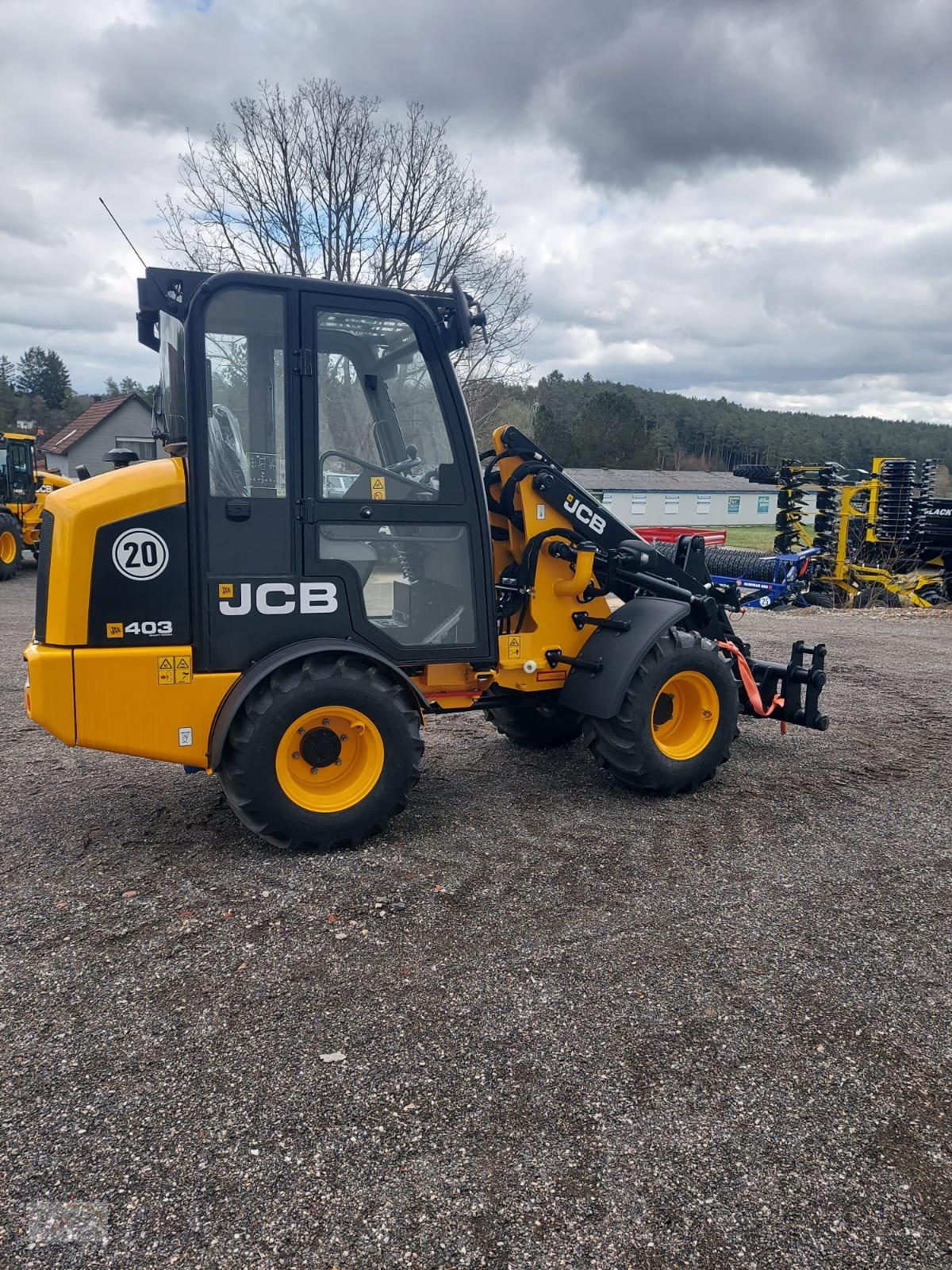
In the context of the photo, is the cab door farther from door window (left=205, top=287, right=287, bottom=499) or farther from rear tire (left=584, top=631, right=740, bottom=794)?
rear tire (left=584, top=631, right=740, bottom=794)

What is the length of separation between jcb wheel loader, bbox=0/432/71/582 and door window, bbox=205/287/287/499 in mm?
16347

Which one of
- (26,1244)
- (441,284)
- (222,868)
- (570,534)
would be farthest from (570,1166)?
(441,284)

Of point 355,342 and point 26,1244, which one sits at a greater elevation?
point 355,342

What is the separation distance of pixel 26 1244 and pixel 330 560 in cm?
286

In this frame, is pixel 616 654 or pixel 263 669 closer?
pixel 263 669

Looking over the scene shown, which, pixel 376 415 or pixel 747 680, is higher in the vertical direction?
pixel 376 415

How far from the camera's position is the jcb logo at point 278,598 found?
4.11 meters

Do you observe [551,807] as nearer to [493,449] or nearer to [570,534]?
[570,534]

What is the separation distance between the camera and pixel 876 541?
54.0ft

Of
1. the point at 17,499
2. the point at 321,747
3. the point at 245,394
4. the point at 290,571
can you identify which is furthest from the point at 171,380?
the point at 17,499

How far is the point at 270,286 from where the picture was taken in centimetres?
408

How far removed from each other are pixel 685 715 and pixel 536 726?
118 cm

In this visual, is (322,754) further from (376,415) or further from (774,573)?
(774,573)

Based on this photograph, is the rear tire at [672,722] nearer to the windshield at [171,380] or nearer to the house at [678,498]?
the windshield at [171,380]
